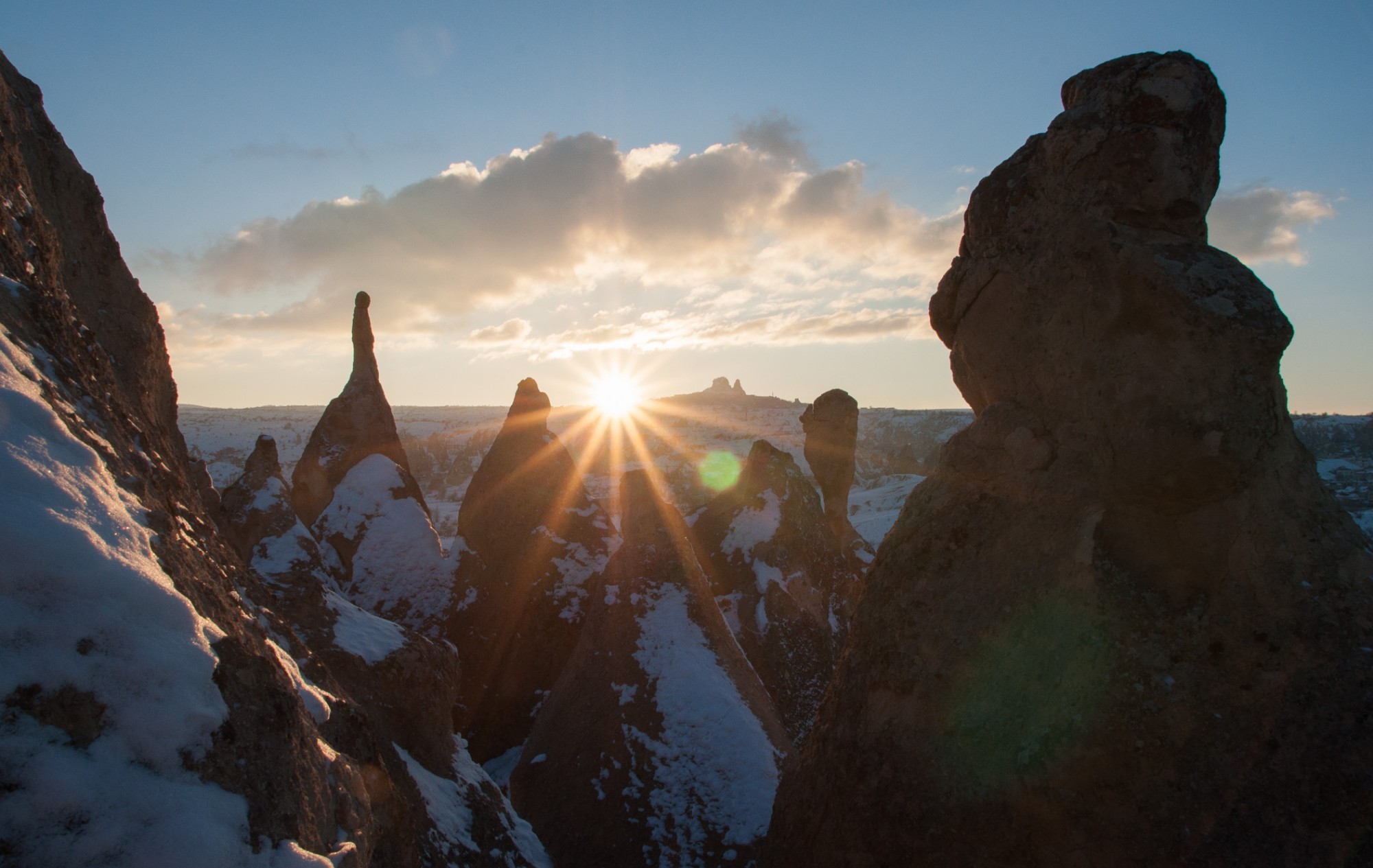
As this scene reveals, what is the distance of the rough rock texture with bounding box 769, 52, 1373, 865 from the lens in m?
4.81

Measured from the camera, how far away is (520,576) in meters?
15.8

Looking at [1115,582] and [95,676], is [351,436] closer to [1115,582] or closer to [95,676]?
[95,676]

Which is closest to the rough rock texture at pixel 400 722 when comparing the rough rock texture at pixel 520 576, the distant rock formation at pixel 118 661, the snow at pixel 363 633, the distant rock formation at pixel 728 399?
the snow at pixel 363 633

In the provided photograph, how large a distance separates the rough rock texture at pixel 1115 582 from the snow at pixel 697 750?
356 centimetres

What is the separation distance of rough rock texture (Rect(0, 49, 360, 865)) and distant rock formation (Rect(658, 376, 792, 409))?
131m

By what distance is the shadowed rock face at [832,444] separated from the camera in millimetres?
19625

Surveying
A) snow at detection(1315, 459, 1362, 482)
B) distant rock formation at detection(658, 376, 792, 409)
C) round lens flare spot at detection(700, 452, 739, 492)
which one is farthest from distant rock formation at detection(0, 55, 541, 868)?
distant rock formation at detection(658, 376, 792, 409)

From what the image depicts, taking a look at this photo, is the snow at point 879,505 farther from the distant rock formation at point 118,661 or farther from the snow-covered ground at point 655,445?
the distant rock formation at point 118,661

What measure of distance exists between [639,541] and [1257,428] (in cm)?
1007

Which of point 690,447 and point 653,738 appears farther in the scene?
point 690,447

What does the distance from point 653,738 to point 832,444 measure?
1064cm

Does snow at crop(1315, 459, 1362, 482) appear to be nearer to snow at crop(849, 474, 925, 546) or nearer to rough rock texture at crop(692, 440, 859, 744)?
snow at crop(849, 474, 925, 546)

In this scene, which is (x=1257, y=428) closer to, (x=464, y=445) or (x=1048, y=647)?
(x=1048, y=647)

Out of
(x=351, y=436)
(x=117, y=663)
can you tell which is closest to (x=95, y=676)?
(x=117, y=663)
